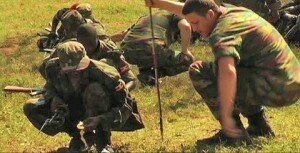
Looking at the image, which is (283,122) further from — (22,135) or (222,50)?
(22,135)

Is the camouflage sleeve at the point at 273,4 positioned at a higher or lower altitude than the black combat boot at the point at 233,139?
lower

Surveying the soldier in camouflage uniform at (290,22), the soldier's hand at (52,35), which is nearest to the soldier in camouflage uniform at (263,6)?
the soldier in camouflage uniform at (290,22)

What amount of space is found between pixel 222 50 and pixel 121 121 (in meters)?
1.27

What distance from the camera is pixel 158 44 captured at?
9.64 m

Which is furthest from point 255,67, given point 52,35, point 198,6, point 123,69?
point 52,35

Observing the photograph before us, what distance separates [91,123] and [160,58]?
13.3 feet

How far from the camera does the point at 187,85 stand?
381 inches

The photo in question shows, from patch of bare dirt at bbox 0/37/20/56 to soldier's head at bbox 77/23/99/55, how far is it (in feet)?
22.5

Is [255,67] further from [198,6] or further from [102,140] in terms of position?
[102,140]

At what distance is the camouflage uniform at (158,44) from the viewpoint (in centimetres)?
965

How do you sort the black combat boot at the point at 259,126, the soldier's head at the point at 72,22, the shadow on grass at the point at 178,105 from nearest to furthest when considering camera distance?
the black combat boot at the point at 259,126 → the soldier's head at the point at 72,22 → the shadow on grass at the point at 178,105

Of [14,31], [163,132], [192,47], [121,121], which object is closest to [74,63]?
[121,121]

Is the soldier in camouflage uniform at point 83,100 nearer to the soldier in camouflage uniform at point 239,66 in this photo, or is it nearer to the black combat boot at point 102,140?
the black combat boot at point 102,140

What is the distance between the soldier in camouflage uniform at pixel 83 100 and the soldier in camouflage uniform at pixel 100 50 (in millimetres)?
599
